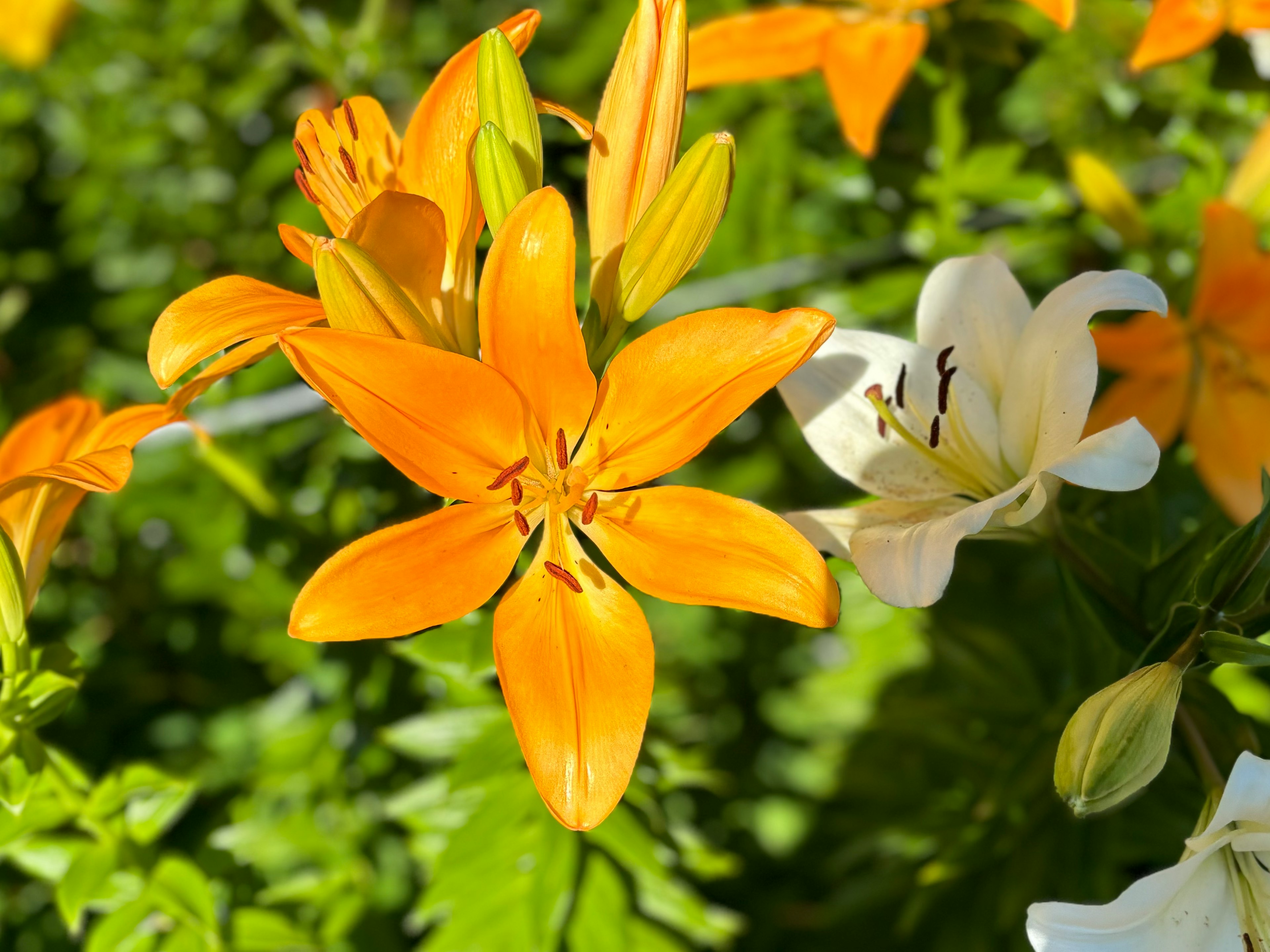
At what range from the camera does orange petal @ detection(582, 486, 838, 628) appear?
30.3 inches

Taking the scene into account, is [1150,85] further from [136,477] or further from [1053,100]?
[136,477]

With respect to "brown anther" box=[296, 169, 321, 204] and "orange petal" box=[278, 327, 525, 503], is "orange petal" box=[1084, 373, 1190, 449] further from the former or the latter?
"brown anther" box=[296, 169, 321, 204]

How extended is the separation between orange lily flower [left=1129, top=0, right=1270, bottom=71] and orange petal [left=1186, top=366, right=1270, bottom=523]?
360mm

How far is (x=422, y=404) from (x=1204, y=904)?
0.69 meters

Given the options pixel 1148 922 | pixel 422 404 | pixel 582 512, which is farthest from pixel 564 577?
pixel 1148 922

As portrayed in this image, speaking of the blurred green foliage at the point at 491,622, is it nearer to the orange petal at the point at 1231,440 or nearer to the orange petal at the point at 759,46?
the orange petal at the point at 1231,440

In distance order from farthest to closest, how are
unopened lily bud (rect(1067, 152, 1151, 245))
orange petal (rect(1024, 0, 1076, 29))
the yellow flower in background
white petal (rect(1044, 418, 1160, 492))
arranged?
the yellow flower in background
unopened lily bud (rect(1067, 152, 1151, 245))
orange petal (rect(1024, 0, 1076, 29))
white petal (rect(1044, 418, 1160, 492))

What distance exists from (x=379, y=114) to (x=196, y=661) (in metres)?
1.09

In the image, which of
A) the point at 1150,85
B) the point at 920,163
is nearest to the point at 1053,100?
the point at 1150,85

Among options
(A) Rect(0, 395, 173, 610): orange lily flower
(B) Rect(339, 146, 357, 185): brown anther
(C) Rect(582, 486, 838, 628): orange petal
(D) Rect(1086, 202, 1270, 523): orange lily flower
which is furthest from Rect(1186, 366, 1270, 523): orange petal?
(A) Rect(0, 395, 173, 610): orange lily flower

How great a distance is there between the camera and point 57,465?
84 cm

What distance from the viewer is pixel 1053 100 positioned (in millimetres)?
2059

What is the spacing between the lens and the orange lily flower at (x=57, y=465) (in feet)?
2.70

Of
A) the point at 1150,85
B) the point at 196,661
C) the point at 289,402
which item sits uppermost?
the point at 289,402
